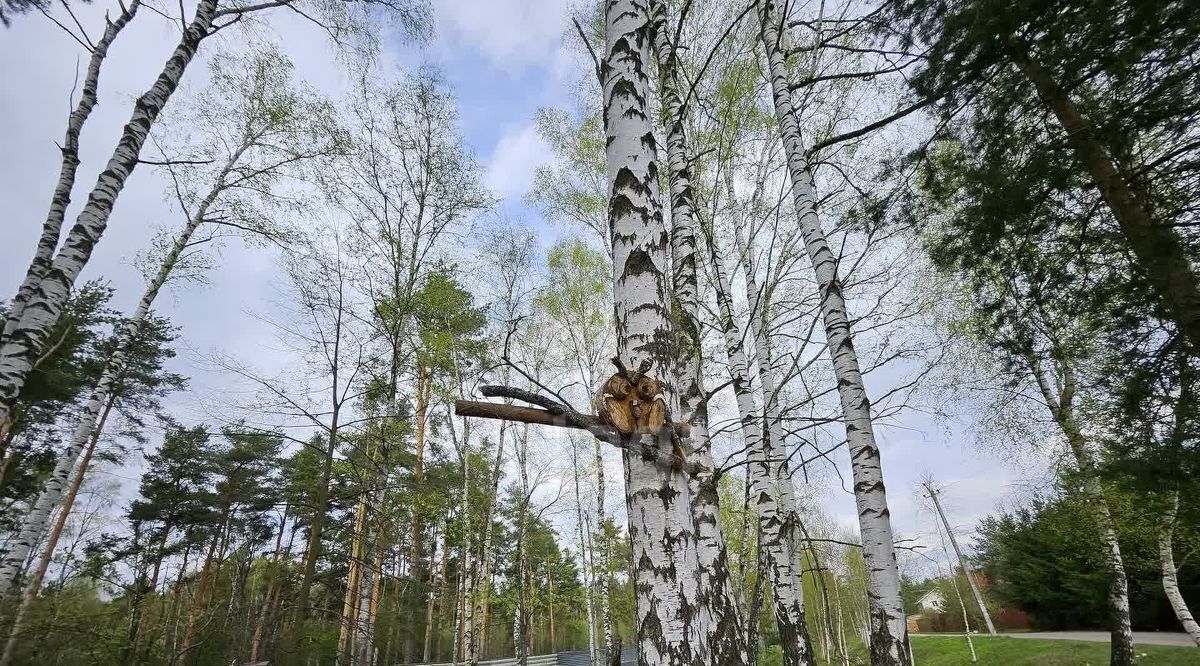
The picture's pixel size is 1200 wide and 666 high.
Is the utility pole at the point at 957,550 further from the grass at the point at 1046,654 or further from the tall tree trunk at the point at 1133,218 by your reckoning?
the tall tree trunk at the point at 1133,218

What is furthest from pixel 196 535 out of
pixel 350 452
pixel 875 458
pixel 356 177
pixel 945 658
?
pixel 945 658

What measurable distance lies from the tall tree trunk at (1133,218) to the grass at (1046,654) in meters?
11.6

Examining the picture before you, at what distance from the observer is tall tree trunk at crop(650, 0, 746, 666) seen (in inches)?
102

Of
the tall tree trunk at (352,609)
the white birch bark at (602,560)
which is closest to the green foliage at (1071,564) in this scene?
the white birch bark at (602,560)

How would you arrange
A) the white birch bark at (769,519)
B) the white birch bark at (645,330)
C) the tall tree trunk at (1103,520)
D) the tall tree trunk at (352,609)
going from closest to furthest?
the white birch bark at (645,330) < the tall tree trunk at (352,609) < the white birch bark at (769,519) < the tall tree trunk at (1103,520)

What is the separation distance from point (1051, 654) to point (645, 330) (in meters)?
17.1

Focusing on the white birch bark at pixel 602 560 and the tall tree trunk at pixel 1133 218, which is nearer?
the tall tree trunk at pixel 1133 218

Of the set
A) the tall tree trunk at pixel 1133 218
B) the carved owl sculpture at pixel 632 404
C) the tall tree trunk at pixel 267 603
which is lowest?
the tall tree trunk at pixel 267 603

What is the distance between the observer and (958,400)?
31.7 ft

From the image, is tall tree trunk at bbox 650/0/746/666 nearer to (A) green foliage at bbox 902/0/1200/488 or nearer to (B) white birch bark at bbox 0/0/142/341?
(A) green foliage at bbox 902/0/1200/488

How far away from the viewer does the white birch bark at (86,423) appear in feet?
15.2

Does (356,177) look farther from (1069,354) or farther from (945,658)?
(945,658)

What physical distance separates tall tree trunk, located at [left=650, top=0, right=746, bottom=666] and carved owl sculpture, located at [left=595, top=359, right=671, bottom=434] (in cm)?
85

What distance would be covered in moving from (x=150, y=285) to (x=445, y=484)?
20.9 ft
